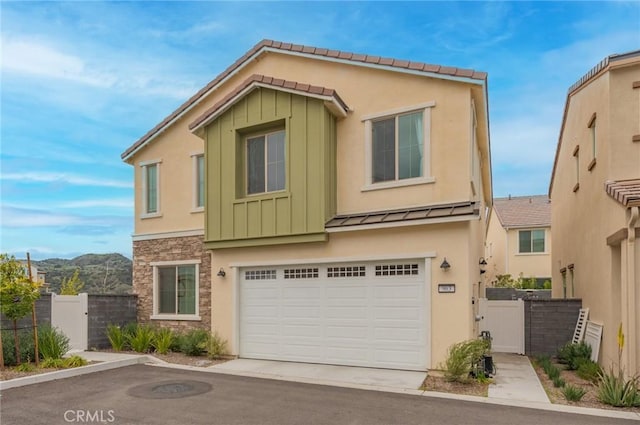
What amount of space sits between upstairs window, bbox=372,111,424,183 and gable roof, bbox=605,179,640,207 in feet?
12.6

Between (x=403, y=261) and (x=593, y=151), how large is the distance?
18.6 feet

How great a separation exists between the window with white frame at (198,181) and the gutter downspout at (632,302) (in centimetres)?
1101

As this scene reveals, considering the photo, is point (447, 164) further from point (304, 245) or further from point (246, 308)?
point (246, 308)

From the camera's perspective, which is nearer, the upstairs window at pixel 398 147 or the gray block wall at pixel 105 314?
the upstairs window at pixel 398 147

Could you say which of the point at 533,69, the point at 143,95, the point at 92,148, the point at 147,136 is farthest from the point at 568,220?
the point at 92,148

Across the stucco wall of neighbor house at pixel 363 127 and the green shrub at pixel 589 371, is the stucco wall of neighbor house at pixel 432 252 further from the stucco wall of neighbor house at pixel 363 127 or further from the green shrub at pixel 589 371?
the green shrub at pixel 589 371

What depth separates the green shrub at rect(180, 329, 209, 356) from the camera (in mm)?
11938

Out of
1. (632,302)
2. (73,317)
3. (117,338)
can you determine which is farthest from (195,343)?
(632,302)

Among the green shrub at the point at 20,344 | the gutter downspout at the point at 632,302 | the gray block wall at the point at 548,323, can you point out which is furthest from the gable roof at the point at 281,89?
the gray block wall at the point at 548,323

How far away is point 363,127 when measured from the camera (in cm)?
1112

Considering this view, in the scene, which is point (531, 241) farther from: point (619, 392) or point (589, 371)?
point (619, 392)

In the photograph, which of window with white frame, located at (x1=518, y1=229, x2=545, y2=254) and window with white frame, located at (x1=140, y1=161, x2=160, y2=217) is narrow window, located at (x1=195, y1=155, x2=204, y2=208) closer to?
window with white frame, located at (x1=140, y1=161, x2=160, y2=217)

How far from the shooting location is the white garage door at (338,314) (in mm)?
9883

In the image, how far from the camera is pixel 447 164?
10.1 meters
